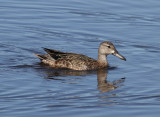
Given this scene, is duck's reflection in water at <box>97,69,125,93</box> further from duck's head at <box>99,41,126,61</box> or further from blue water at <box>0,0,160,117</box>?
duck's head at <box>99,41,126,61</box>

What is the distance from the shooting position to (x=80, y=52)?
56.2ft

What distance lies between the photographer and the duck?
50.4 ft

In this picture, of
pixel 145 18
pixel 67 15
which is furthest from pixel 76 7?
pixel 145 18

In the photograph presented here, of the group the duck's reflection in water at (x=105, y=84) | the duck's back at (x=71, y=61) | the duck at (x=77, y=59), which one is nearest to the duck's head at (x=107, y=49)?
the duck at (x=77, y=59)

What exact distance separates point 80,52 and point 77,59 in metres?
1.74

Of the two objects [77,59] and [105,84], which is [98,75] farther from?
[105,84]

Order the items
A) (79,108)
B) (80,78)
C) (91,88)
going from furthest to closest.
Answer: (80,78) < (91,88) < (79,108)

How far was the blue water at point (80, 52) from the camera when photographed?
11505mm

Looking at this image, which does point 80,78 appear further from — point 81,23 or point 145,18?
point 145,18

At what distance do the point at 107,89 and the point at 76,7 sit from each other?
9.68m

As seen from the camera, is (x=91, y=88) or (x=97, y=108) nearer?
(x=97, y=108)

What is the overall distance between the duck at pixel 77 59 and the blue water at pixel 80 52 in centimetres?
29

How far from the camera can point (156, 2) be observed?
896 inches

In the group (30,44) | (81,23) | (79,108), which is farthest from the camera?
(81,23)
